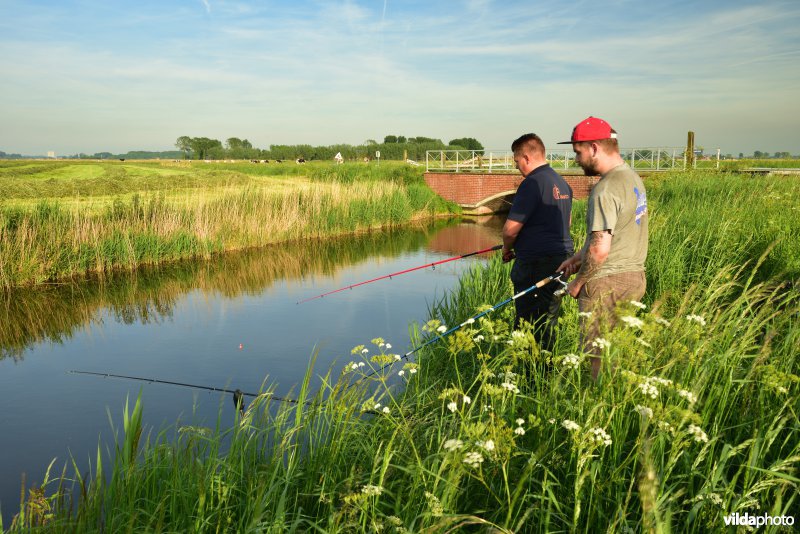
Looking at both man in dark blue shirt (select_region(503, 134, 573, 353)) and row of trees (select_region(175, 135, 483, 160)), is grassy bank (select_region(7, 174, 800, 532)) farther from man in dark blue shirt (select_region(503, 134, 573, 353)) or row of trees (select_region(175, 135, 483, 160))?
row of trees (select_region(175, 135, 483, 160))

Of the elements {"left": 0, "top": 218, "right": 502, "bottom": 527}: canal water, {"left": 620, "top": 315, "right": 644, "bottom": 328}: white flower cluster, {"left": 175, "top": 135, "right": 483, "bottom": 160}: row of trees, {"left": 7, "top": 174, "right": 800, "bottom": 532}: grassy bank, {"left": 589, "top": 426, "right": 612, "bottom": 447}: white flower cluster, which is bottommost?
{"left": 0, "top": 218, "right": 502, "bottom": 527}: canal water

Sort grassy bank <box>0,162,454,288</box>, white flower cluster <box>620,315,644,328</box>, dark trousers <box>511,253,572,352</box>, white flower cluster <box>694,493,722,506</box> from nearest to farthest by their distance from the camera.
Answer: white flower cluster <box>694,493,722,506</box>, white flower cluster <box>620,315,644,328</box>, dark trousers <box>511,253,572,352</box>, grassy bank <box>0,162,454,288</box>

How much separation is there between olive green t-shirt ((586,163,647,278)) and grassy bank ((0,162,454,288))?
455 inches

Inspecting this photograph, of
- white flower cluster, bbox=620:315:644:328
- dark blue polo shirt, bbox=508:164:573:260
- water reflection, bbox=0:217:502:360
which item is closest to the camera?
white flower cluster, bbox=620:315:644:328

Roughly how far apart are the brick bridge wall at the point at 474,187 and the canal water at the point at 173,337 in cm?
1618

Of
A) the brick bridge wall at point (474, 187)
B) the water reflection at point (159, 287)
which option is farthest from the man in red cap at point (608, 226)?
the brick bridge wall at point (474, 187)

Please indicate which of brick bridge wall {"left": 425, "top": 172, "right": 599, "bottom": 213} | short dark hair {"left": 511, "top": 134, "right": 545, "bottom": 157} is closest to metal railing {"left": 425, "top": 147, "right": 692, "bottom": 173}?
brick bridge wall {"left": 425, "top": 172, "right": 599, "bottom": 213}

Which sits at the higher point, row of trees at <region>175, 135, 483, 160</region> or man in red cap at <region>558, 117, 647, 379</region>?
row of trees at <region>175, 135, 483, 160</region>

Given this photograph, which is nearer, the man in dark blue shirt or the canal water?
the man in dark blue shirt

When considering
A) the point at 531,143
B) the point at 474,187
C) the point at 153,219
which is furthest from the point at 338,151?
the point at 531,143

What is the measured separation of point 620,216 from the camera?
3432mm

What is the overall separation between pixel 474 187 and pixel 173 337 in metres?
24.0

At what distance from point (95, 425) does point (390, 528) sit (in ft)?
14.8

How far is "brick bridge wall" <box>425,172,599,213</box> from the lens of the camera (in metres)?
30.2
